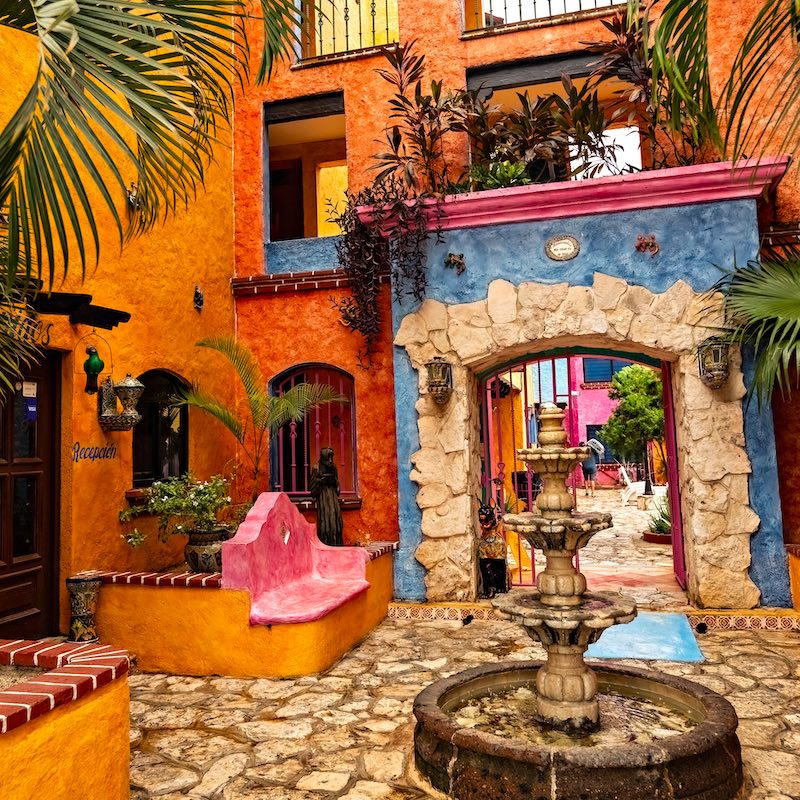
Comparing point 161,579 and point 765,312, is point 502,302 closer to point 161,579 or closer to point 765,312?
point 765,312

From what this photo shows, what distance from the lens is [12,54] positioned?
517 centimetres

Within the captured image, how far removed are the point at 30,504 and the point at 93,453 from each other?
613 millimetres

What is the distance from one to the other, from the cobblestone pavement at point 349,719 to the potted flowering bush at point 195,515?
933 millimetres

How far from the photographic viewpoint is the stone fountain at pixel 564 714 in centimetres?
279

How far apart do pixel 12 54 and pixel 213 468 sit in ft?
13.7

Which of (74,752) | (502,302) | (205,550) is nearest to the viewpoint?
(74,752)

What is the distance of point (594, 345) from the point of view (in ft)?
22.7

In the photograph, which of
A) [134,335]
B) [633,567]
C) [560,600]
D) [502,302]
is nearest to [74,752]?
[560,600]

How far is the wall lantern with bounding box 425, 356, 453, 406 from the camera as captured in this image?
6.42 meters

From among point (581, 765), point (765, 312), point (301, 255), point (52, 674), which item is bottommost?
point (581, 765)

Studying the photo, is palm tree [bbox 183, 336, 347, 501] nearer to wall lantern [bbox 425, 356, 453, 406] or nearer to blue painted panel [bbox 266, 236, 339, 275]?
wall lantern [bbox 425, 356, 453, 406]

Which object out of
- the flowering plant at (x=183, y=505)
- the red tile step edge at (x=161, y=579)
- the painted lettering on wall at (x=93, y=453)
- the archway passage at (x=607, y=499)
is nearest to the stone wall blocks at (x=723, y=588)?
the archway passage at (x=607, y=499)

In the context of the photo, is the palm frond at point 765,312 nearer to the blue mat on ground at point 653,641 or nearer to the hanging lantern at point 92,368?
the blue mat on ground at point 653,641

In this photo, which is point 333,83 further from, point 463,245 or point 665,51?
point 665,51
